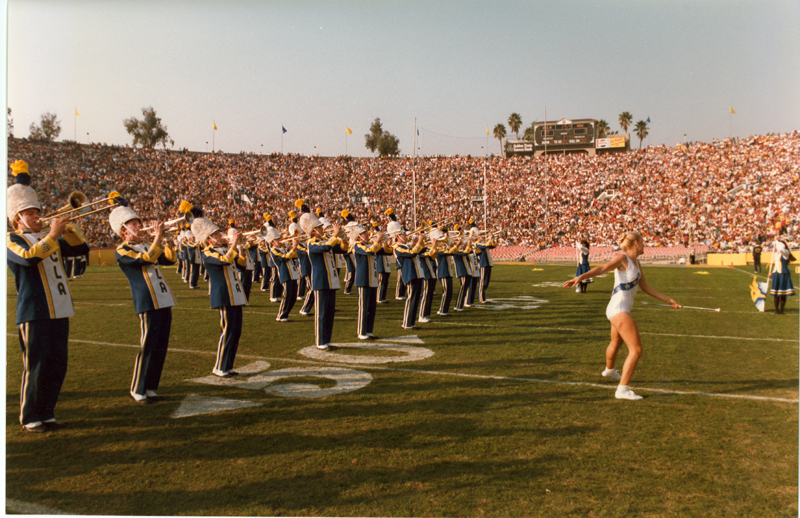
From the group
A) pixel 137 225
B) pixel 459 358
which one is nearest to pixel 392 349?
pixel 459 358

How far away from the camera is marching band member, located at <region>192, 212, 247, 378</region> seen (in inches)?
242

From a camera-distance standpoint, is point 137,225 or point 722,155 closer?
point 137,225

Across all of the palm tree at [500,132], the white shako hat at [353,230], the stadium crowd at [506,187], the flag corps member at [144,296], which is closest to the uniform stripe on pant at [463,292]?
the white shako hat at [353,230]

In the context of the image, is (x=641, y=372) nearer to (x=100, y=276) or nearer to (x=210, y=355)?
(x=210, y=355)

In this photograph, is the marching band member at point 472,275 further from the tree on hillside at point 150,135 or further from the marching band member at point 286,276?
the tree on hillside at point 150,135

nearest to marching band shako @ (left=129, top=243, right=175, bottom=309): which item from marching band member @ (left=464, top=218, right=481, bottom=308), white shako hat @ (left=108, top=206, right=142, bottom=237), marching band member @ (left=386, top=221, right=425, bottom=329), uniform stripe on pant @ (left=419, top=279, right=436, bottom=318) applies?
white shako hat @ (left=108, top=206, right=142, bottom=237)

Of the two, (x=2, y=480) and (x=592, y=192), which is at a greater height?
(x=592, y=192)

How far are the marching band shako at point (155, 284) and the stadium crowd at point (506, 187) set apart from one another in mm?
27235

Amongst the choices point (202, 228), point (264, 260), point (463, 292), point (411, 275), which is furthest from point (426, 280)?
point (264, 260)

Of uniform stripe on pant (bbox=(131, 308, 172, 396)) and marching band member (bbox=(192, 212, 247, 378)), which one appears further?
marching band member (bbox=(192, 212, 247, 378))

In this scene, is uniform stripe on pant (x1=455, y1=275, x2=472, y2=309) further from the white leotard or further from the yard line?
the white leotard

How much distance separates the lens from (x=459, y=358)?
7020 mm

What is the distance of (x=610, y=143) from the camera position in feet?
182

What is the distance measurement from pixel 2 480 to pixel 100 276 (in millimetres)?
18497
